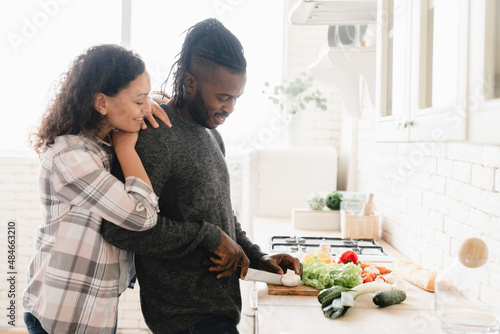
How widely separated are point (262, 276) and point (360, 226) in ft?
3.77

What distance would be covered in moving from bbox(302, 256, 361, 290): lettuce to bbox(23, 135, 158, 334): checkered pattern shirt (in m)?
0.63

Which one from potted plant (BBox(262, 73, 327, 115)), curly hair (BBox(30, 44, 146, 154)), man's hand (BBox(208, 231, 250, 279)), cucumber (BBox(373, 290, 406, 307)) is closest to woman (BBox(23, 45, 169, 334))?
curly hair (BBox(30, 44, 146, 154))

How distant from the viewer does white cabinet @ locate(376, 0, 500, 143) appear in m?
0.80

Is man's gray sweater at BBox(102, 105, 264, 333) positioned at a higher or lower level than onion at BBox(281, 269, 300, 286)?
higher

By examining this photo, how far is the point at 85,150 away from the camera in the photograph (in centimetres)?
134

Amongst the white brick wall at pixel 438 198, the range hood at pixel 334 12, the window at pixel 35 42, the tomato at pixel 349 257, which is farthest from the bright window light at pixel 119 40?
Result: the tomato at pixel 349 257

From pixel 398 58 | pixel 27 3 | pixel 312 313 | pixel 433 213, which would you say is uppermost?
pixel 27 3

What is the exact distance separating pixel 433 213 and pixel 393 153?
0.64 metres

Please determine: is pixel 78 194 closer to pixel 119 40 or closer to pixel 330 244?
pixel 330 244

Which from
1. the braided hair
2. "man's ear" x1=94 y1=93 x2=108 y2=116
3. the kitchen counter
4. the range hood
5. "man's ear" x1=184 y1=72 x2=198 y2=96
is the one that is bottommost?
the kitchen counter

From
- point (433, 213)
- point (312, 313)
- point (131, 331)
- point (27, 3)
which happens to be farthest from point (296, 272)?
point (27, 3)

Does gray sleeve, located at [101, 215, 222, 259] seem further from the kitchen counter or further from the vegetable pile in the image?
the vegetable pile

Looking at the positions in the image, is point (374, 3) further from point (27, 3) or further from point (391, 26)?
point (27, 3)

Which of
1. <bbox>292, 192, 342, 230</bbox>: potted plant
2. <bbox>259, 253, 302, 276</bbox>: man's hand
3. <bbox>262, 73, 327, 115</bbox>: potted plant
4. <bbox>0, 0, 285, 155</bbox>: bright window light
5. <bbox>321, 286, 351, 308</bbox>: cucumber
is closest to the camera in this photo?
<bbox>321, 286, 351, 308</bbox>: cucumber
